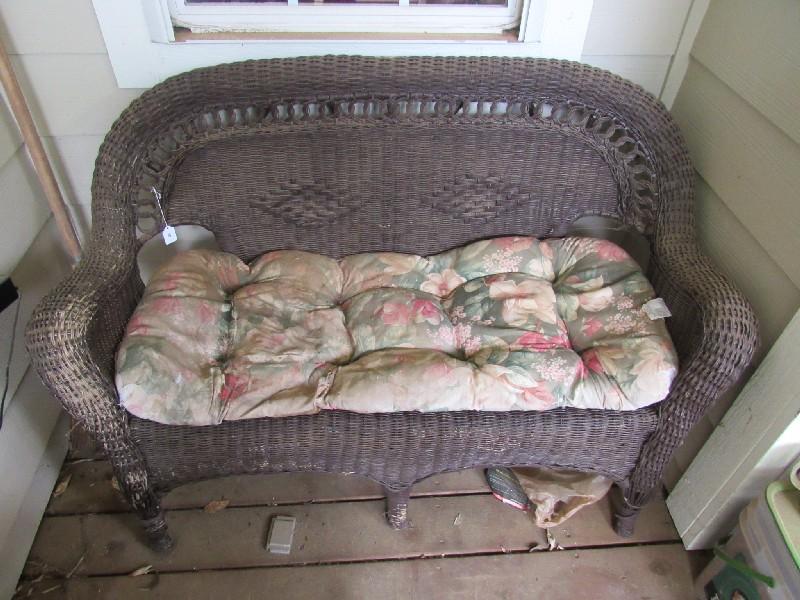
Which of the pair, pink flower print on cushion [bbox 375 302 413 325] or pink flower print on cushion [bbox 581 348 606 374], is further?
→ pink flower print on cushion [bbox 375 302 413 325]

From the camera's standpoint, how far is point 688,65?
1.63 meters

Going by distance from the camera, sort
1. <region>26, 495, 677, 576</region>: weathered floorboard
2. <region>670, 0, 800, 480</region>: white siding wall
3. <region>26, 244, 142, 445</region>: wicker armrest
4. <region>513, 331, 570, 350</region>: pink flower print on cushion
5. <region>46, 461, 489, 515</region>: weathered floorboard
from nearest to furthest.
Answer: <region>26, 244, 142, 445</region>: wicker armrest
<region>670, 0, 800, 480</region>: white siding wall
<region>513, 331, 570, 350</region>: pink flower print on cushion
<region>26, 495, 677, 576</region>: weathered floorboard
<region>46, 461, 489, 515</region>: weathered floorboard

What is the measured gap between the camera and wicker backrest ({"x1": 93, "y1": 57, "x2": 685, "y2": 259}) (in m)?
1.49

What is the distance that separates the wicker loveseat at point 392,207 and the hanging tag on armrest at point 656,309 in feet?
0.10

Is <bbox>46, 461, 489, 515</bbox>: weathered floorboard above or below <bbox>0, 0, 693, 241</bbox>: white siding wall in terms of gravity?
below

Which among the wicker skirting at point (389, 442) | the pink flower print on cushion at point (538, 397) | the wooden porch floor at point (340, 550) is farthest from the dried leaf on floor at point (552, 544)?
the pink flower print on cushion at point (538, 397)

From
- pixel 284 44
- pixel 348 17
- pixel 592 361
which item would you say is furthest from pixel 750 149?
pixel 284 44

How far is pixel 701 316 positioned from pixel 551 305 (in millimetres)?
347

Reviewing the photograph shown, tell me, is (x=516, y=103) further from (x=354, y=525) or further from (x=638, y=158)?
(x=354, y=525)

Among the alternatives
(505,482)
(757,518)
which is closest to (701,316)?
(757,518)

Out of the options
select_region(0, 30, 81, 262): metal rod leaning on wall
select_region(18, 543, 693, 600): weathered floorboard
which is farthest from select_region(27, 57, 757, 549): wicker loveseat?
select_region(0, 30, 81, 262): metal rod leaning on wall

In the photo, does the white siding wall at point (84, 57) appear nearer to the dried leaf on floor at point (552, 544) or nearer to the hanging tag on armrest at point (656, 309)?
the hanging tag on armrest at point (656, 309)

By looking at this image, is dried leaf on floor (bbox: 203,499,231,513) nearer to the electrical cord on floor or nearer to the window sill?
the electrical cord on floor

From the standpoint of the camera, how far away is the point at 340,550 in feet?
4.99
